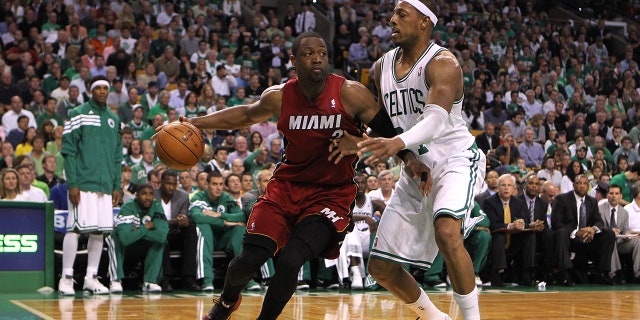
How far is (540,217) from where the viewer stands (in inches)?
470

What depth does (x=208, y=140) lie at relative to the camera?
531 inches

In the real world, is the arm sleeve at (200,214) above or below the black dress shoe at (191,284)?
above

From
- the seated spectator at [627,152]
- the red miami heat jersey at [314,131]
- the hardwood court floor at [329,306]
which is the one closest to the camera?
the red miami heat jersey at [314,131]

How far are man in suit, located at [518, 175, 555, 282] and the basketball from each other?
275 inches

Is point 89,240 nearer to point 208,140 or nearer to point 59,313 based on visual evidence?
point 59,313

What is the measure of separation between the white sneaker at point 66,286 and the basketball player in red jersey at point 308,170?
4.24 metres

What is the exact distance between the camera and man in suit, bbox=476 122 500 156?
52.1 ft

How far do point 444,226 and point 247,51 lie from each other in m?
12.6

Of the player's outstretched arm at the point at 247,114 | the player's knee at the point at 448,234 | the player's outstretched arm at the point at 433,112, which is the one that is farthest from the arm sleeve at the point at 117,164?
the player's knee at the point at 448,234

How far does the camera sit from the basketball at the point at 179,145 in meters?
5.74

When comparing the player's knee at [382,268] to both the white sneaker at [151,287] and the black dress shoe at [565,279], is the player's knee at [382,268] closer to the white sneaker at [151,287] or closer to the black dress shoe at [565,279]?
the white sneaker at [151,287]

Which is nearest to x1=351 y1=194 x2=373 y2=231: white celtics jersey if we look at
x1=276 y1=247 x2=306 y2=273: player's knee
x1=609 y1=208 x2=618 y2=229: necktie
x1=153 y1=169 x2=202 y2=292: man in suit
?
x1=153 y1=169 x2=202 y2=292: man in suit

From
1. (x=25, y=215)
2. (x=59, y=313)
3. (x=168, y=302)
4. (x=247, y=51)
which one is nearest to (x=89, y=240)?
(x=25, y=215)

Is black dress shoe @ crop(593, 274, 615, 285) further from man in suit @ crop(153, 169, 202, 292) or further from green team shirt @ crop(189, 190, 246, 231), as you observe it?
man in suit @ crop(153, 169, 202, 292)
